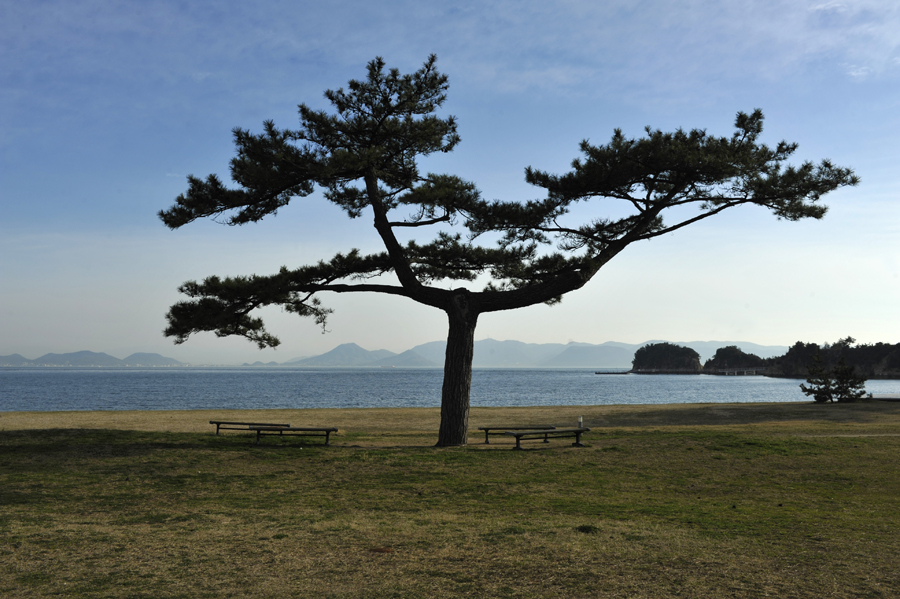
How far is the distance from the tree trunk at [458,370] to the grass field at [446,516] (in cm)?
79

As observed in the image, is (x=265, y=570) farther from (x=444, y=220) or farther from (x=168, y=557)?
(x=444, y=220)

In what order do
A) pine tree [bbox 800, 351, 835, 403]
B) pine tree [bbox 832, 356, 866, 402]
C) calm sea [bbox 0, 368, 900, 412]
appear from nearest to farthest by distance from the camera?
pine tree [bbox 832, 356, 866, 402], pine tree [bbox 800, 351, 835, 403], calm sea [bbox 0, 368, 900, 412]

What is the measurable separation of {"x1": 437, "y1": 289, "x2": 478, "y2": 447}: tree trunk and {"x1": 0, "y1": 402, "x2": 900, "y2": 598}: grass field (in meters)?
0.79

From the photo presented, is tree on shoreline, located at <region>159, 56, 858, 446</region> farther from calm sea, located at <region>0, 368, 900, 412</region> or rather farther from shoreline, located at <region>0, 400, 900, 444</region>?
calm sea, located at <region>0, 368, 900, 412</region>

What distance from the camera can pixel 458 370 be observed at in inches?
584

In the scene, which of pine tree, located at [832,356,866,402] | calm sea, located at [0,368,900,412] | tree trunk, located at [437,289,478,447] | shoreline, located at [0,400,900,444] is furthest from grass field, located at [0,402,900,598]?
calm sea, located at [0,368,900,412]

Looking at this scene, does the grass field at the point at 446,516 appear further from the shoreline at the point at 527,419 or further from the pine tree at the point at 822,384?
the pine tree at the point at 822,384

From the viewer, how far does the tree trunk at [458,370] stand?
14695mm

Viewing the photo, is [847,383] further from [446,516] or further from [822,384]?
[446,516]

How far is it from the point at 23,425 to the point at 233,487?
1279cm

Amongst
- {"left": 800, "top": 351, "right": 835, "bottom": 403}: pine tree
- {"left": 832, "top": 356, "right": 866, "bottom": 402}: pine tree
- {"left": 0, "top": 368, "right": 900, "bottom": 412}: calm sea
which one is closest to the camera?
{"left": 832, "top": 356, "right": 866, "bottom": 402}: pine tree

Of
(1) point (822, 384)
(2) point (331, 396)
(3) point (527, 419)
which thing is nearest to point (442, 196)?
(3) point (527, 419)

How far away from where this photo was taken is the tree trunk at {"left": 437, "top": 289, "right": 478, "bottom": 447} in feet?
48.2

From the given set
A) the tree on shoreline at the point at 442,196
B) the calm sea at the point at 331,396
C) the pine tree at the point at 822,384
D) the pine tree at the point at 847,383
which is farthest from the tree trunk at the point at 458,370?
the calm sea at the point at 331,396
